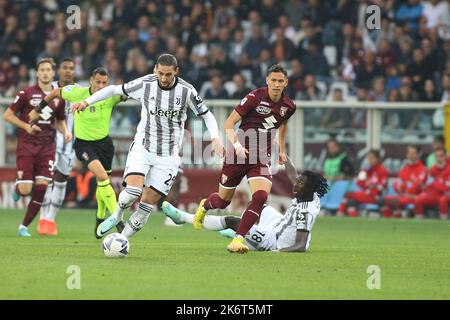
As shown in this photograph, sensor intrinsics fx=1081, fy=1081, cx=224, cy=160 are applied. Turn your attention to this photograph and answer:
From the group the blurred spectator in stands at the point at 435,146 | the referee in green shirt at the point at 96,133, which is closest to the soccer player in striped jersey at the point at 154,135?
the referee in green shirt at the point at 96,133

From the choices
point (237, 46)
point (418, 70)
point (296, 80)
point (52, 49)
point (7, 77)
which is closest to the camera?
point (418, 70)

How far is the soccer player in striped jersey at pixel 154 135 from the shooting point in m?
12.0

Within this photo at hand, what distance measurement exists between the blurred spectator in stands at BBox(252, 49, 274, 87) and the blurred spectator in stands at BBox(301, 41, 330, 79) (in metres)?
0.76

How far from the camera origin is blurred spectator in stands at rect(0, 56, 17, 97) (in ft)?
77.7

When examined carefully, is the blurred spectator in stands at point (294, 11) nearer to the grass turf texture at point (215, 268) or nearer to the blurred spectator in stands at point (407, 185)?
the blurred spectator in stands at point (407, 185)

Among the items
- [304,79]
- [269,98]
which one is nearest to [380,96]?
[304,79]

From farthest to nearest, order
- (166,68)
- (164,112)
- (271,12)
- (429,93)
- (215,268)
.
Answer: (271,12) < (429,93) < (164,112) < (166,68) < (215,268)

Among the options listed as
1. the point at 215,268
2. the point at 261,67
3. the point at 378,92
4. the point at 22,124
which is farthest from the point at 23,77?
the point at 215,268

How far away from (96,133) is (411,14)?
10206 millimetres

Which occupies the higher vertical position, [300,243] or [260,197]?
[260,197]

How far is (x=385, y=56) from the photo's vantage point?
2166 centimetres

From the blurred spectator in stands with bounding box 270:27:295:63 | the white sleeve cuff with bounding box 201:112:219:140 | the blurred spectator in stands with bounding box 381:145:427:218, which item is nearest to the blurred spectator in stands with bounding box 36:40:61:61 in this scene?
the blurred spectator in stands with bounding box 270:27:295:63

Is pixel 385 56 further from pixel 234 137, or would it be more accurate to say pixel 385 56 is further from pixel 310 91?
pixel 234 137
